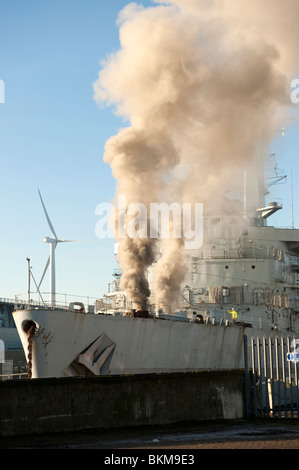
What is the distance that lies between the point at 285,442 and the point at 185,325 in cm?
1750

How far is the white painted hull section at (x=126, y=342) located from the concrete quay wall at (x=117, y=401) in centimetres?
926

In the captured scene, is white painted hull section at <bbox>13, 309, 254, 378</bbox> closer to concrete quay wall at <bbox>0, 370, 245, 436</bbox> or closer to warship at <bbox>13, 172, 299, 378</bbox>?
warship at <bbox>13, 172, 299, 378</bbox>

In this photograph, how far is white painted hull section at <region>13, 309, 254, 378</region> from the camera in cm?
2391

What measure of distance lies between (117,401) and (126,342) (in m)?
12.0

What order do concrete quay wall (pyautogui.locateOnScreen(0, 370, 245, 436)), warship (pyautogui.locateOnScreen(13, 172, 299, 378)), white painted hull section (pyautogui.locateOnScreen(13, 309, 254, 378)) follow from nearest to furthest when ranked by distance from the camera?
concrete quay wall (pyautogui.locateOnScreen(0, 370, 245, 436))
white painted hull section (pyautogui.locateOnScreen(13, 309, 254, 378))
warship (pyautogui.locateOnScreen(13, 172, 299, 378))

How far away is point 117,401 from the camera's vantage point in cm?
1419

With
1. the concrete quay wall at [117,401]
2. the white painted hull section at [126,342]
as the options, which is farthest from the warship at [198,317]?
the concrete quay wall at [117,401]

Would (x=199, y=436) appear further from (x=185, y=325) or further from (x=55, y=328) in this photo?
(x=185, y=325)

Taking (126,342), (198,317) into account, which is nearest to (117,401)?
(126,342)

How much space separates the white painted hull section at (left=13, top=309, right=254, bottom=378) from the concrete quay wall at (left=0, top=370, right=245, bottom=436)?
9.26 metres

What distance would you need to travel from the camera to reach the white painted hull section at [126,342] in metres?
23.9

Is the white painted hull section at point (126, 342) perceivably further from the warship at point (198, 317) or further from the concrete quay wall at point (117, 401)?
the concrete quay wall at point (117, 401)

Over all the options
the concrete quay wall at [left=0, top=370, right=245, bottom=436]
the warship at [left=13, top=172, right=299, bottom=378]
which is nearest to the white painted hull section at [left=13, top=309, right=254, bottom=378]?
the warship at [left=13, top=172, right=299, bottom=378]
